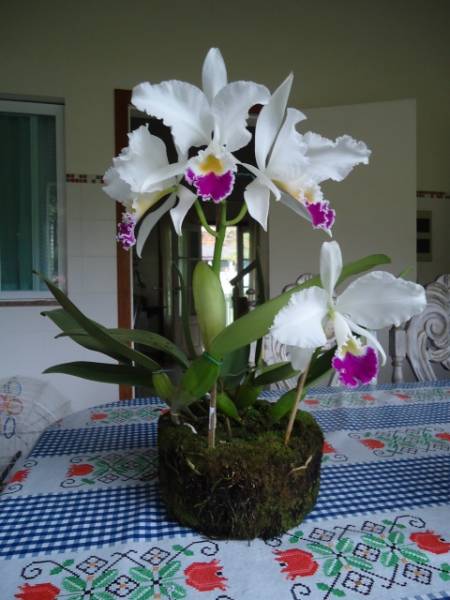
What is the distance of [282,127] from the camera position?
547mm

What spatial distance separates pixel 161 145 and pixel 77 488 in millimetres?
485

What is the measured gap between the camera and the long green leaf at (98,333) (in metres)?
0.54

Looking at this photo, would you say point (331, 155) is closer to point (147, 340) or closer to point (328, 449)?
point (147, 340)

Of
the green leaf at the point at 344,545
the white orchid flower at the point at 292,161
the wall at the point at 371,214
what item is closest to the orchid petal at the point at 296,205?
the white orchid flower at the point at 292,161

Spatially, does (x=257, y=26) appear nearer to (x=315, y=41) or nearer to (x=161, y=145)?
(x=315, y=41)

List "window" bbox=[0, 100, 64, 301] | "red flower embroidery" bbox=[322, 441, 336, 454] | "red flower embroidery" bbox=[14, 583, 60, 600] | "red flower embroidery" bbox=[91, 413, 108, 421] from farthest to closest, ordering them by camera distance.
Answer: "window" bbox=[0, 100, 64, 301], "red flower embroidery" bbox=[91, 413, 108, 421], "red flower embroidery" bbox=[322, 441, 336, 454], "red flower embroidery" bbox=[14, 583, 60, 600]

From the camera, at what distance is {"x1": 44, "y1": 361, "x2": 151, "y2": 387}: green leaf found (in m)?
0.63

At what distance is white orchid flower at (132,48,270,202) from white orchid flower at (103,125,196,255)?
1.0 inches

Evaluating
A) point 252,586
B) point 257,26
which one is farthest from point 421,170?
point 252,586

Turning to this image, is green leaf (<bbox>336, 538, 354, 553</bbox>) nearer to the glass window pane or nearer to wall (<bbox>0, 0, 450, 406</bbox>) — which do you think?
wall (<bbox>0, 0, 450, 406</bbox>)

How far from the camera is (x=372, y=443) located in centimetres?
86

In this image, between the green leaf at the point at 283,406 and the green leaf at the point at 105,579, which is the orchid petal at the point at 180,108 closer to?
the green leaf at the point at 283,406

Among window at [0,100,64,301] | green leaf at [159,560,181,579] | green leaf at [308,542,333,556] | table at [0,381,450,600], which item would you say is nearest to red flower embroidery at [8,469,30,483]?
table at [0,381,450,600]

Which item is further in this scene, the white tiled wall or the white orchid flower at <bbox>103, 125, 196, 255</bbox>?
the white tiled wall
